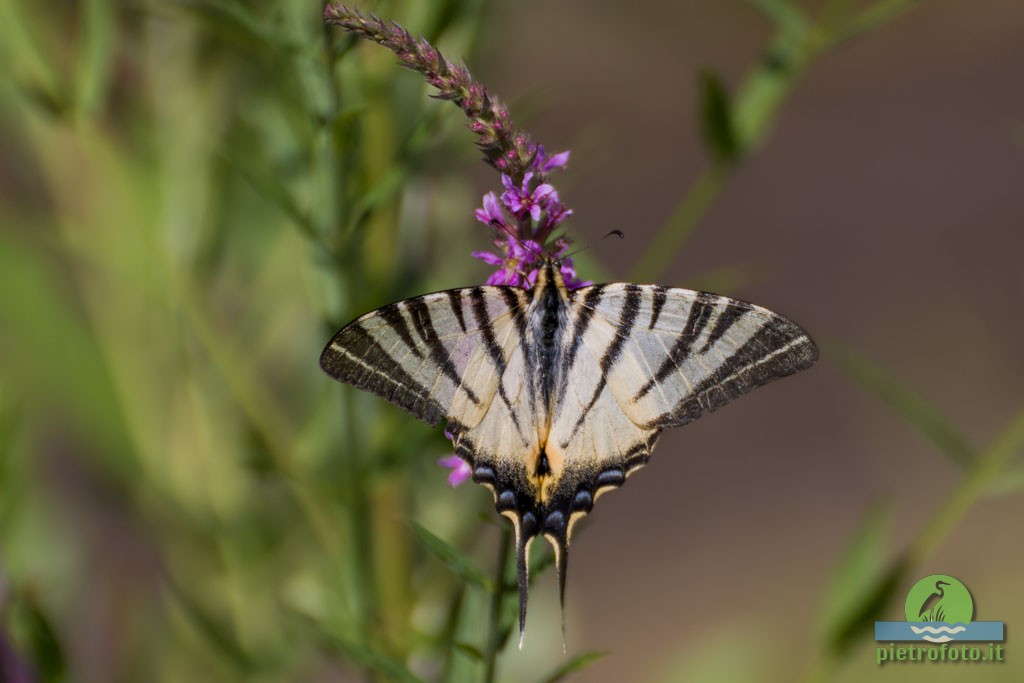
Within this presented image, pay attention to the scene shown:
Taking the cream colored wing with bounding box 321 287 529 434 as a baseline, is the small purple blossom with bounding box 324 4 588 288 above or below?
above

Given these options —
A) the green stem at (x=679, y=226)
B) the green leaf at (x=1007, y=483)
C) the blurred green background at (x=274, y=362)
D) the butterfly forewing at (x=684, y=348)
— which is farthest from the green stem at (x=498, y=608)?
the green leaf at (x=1007, y=483)

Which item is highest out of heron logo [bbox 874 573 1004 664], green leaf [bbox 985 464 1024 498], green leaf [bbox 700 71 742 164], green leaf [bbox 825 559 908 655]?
green leaf [bbox 700 71 742 164]

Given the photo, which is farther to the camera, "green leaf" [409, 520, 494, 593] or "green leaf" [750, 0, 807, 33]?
"green leaf" [750, 0, 807, 33]

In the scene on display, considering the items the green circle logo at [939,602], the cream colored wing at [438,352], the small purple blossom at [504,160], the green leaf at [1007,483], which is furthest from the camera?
the green circle logo at [939,602]

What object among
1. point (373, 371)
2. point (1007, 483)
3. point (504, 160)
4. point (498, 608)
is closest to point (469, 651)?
point (498, 608)

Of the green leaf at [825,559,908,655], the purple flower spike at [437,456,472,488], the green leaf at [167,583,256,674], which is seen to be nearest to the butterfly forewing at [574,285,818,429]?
the purple flower spike at [437,456,472,488]

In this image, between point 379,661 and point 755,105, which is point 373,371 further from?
point 755,105

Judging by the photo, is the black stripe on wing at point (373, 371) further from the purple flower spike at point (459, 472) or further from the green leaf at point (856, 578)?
the green leaf at point (856, 578)

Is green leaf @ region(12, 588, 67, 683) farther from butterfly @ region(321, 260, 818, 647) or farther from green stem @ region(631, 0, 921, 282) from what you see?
green stem @ region(631, 0, 921, 282)
